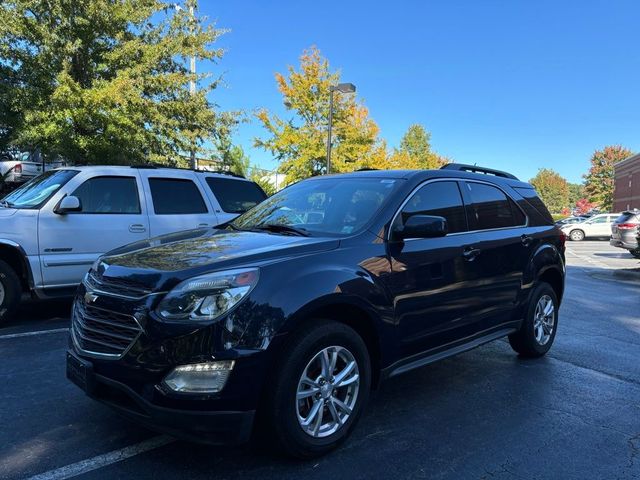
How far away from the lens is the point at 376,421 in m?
3.70

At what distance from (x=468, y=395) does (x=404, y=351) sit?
1.00 m

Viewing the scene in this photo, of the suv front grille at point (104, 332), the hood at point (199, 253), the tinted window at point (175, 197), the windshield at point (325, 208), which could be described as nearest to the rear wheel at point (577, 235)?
the tinted window at point (175, 197)

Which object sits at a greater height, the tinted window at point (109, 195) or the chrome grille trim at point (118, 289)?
the tinted window at point (109, 195)

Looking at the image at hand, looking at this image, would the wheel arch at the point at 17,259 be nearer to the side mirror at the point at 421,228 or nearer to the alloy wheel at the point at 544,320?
the side mirror at the point at 421,228

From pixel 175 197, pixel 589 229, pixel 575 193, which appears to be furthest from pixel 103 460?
pixel 575 193

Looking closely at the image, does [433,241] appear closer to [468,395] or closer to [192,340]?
[468,395]

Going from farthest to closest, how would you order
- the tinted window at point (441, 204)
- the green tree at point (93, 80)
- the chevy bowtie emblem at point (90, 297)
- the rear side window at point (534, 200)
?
the green tree at point (93, 80) < the rear side window at point (534, 200) < the tinted window at point (441, 204) < the chevy bowtie emblem at point (90, 297)

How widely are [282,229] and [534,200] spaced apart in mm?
3060

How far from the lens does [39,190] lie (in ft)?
21.4

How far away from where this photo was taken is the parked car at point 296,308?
2.72 metres

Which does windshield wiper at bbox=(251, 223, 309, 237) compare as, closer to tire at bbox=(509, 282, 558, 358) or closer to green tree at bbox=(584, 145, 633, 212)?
tire at bbox=(509, 282, 558, 358)

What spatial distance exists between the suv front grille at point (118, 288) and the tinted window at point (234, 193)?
4.57 metres

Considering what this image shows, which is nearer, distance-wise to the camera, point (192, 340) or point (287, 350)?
point (192, 340)

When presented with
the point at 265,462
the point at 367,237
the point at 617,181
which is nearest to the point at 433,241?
the point at 367,237
